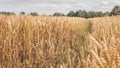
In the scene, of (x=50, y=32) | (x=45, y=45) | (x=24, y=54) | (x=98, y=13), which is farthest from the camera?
(x=98, y=13)

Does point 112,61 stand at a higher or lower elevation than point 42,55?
higher

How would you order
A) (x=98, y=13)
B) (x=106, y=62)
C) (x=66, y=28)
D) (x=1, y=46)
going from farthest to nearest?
(x=98, y=13), (x=66, y=28), (x=1, y=46), (x=106, y=62)

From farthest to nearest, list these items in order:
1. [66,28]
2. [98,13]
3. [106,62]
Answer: [98,13] < [66,28] < [106,62]

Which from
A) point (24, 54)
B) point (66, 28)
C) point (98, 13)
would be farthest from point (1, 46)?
point (98, 13)

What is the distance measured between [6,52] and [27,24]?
3.29 ft

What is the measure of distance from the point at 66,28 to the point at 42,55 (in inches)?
94.2

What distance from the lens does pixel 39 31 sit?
6008 mm

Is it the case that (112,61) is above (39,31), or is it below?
above

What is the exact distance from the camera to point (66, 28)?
7.57 metres

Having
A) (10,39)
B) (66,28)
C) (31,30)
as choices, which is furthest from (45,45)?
(66,28)

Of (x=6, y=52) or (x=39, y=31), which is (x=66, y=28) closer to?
(x=39, y=31)

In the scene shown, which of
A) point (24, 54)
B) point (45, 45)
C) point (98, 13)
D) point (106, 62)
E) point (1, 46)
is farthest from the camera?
point (98, 13)

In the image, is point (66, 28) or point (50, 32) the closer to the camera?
point (50, 32)

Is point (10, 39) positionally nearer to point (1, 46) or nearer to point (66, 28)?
point (1, 46)
